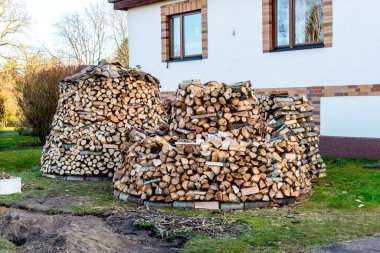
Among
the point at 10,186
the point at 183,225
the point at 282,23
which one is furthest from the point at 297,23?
the point at 183,225

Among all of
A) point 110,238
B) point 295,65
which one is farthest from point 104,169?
point 295,65

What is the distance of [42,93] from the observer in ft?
58.9

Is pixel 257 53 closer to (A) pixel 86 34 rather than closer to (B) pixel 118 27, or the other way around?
(B) pixel 118 27

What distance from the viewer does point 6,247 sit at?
5.30m

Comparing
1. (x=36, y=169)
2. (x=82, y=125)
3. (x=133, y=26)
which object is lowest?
(x=36, y=169)

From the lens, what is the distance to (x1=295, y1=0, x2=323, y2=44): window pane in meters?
12.4

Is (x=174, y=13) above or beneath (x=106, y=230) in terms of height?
above

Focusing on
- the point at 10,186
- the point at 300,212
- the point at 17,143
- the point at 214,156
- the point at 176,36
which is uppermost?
Answer: the point at 176,36

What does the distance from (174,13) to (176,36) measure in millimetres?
732

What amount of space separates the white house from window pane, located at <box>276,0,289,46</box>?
24mm

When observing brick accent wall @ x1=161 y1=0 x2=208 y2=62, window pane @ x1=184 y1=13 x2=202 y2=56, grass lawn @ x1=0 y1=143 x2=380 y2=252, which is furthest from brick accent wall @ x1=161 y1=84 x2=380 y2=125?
window pane @ x1=184 y1=13 x2=202 y2=56

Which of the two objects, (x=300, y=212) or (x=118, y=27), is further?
(x=118, y=27)

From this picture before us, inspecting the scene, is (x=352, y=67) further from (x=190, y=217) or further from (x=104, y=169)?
(x=190, y=217)

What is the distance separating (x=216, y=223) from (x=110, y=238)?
1302 millimetres
